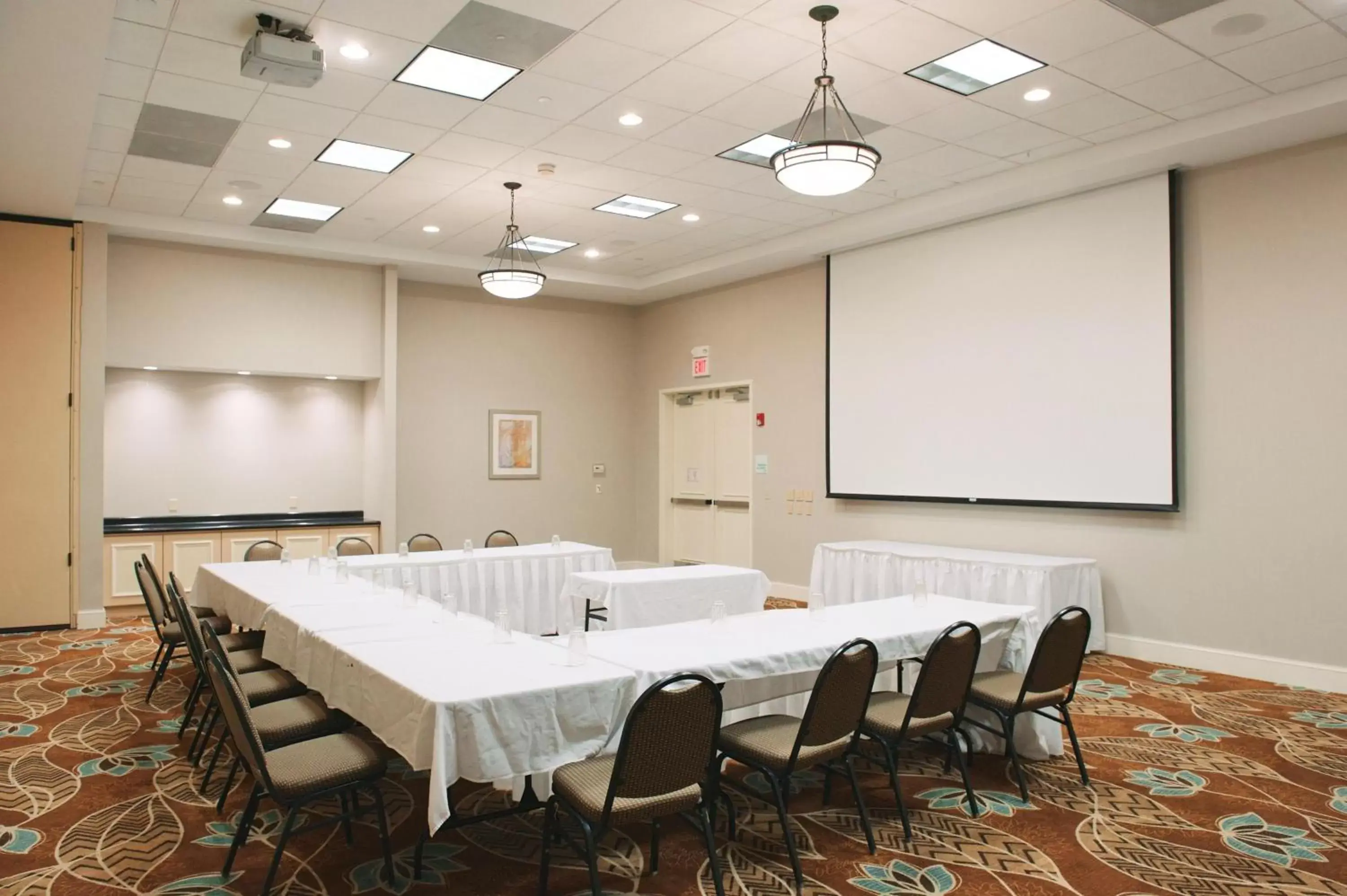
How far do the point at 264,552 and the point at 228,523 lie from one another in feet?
6.96

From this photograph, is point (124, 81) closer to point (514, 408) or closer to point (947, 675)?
point (947, 675)

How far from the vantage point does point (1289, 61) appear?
5160mm

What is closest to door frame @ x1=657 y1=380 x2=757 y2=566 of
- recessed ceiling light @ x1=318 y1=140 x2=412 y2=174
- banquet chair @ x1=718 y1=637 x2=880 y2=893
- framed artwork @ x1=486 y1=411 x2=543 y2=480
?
framed artwork @ x1=486 y1=411 x2=543 y2=480

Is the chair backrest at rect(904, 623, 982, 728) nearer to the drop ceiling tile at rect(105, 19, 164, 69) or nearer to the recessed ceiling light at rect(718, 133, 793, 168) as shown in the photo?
the recessed ceiling light at rect(718, 133, 793, 168)

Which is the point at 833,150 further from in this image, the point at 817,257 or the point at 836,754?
the point at 817,257

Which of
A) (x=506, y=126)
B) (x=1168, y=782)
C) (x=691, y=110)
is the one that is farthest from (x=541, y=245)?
(x=1168, y=782)

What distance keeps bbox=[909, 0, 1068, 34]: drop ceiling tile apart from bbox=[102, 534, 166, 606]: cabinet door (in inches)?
316

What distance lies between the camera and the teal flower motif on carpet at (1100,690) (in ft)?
18.9

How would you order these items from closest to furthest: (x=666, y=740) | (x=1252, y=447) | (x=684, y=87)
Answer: (x=666, y=740), (x=684, y=87), (x=1252, y=447)

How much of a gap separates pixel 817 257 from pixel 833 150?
16.4 ft

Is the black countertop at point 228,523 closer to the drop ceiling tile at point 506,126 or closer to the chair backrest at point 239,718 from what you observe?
the drop ceiling tile at point 506,126

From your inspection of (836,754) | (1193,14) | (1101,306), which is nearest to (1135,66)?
(1193,14)

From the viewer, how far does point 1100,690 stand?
19.4 ft

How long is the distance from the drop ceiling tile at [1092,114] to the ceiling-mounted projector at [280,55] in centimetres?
452
